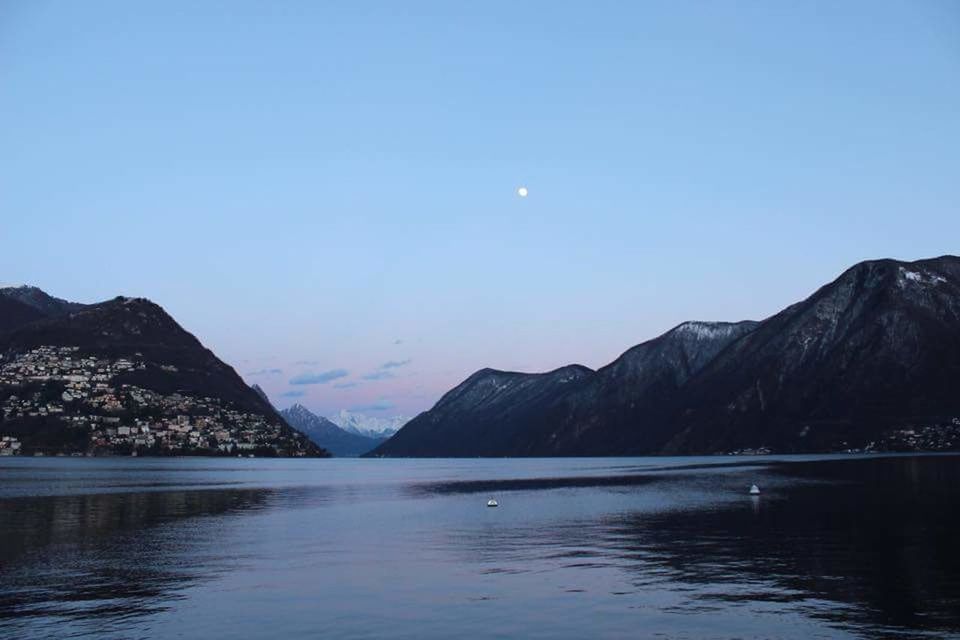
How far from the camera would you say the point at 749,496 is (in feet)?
446

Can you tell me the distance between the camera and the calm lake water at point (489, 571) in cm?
4303

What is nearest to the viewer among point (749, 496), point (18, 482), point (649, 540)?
point (649, 540)

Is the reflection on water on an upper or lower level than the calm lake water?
upper

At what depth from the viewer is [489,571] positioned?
6125 cm

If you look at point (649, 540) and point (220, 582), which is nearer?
point (220, 582)

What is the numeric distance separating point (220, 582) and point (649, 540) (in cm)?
3917

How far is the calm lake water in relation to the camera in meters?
43.0

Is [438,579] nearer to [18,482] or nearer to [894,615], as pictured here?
[894,615]

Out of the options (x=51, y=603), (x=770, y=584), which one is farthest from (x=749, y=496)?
(x=51, y=603)

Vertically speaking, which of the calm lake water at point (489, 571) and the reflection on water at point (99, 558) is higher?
the reflection on water at point (99, 558)

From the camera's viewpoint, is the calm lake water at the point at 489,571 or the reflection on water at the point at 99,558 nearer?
the calm lake water at the point at 489,571

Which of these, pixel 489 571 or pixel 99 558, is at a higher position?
pixel 99 558

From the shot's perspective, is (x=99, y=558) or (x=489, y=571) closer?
(x=489, y=571)

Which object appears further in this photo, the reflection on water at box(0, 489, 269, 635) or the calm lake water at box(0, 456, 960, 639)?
the reflection on water at box(0, 489, 269, 635)
